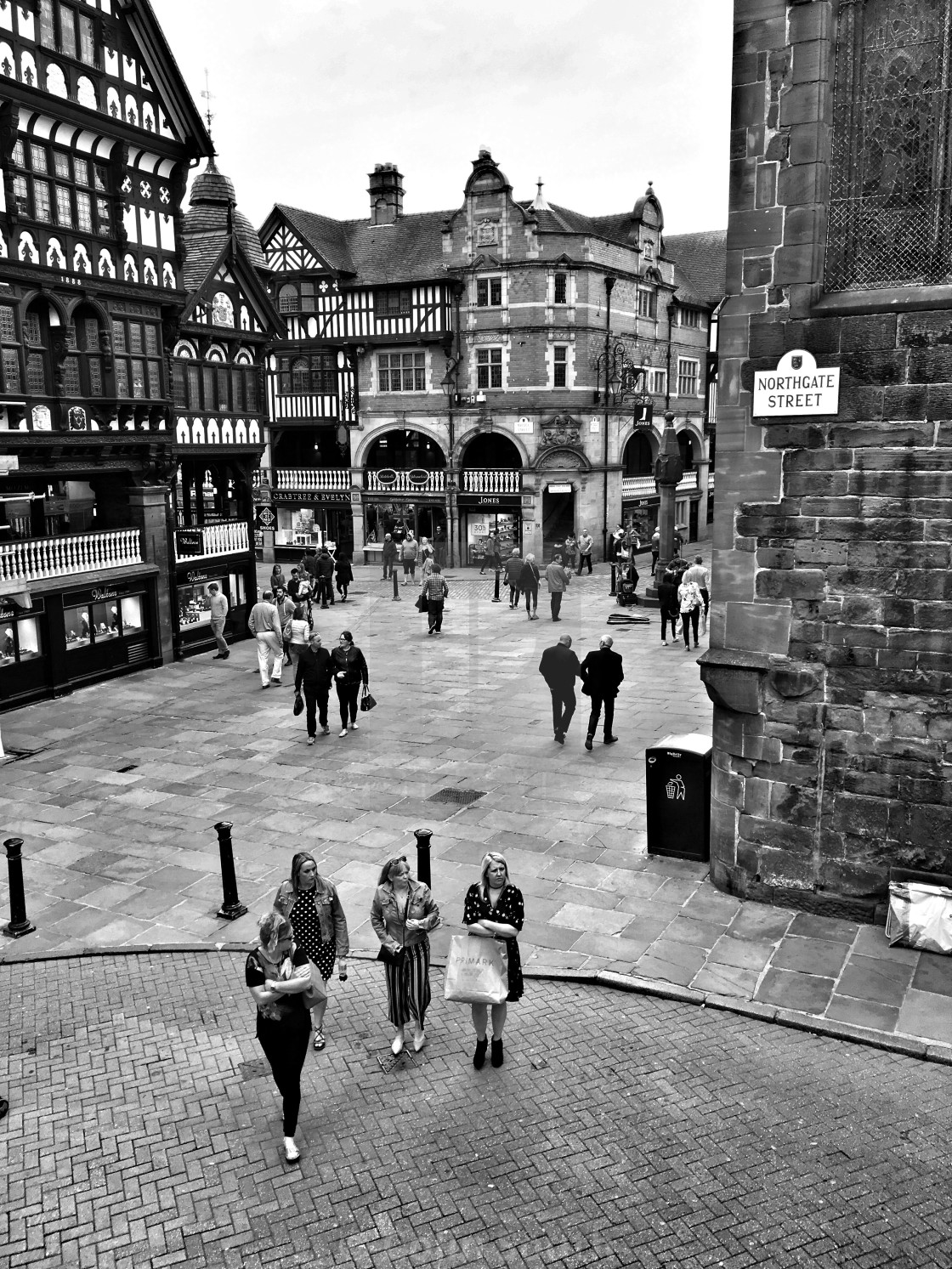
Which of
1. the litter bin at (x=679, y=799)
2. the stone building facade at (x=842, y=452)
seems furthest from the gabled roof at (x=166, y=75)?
the litter bin at (x=679, y=799)

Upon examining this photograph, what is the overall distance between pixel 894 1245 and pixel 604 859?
5.36m

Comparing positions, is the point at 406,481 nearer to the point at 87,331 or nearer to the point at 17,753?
the point at 87,331

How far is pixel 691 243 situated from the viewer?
52906mm

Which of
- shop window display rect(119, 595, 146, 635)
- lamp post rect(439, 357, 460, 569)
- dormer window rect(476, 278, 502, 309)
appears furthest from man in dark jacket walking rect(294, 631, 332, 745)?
dormer window rect(476, 278, 502, 309)

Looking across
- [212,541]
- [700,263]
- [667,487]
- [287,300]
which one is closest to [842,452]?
[212,541]

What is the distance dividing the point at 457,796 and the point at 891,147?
814cm

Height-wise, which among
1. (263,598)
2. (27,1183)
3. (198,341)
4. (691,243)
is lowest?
(27,1183)

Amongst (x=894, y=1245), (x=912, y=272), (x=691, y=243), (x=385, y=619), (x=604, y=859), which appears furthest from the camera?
(x=691, y=243)

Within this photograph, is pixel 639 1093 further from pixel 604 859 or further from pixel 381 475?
pixel 381 475

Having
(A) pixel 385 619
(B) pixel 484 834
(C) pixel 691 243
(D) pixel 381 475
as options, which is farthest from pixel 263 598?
(C) pixel 691 243

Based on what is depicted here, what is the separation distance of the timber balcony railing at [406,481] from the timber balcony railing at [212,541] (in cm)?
1484

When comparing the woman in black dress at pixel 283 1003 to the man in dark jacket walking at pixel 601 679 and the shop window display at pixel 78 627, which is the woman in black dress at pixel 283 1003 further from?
the shop window display at pixel 78 627

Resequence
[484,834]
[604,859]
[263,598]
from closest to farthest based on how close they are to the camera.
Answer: [604,859]
[484,834]
[263,598]

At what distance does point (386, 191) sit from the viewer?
4275cm
